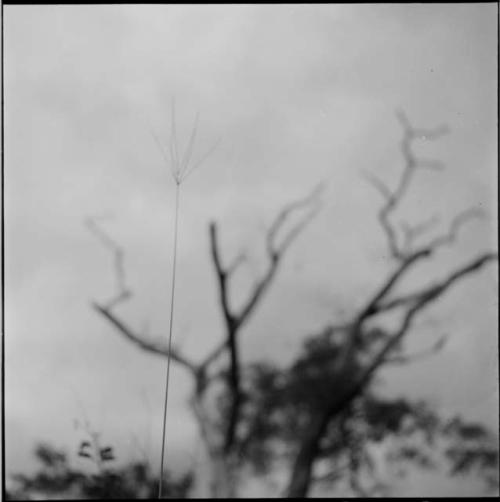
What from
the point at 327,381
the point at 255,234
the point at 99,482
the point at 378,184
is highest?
the point at 378,184

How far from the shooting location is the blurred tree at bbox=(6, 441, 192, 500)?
239cm

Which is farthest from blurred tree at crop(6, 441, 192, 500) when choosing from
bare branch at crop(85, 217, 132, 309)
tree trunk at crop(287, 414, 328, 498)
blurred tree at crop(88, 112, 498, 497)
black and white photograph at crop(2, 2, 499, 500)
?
bare branch at crop(85, 217, 132, 309)

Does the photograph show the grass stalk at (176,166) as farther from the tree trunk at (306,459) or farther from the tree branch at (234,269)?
the tree trunk at (306,459)

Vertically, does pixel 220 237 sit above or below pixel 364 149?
below

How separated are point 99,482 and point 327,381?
30.0 inches

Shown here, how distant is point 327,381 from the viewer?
8.14 feet

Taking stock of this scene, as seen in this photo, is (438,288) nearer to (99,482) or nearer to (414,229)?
(414,229)

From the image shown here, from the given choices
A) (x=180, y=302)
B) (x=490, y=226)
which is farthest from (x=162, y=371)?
(x=490, y=226)

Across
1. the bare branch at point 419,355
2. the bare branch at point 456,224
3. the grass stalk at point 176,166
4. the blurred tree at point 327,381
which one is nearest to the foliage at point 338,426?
the blurred tree at point 327,381

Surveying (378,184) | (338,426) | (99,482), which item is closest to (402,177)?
(378,184)

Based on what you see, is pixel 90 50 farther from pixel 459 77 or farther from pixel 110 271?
pixel 459 77

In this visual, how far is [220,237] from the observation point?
2455 mm

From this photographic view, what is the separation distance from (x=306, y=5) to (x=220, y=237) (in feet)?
2.50

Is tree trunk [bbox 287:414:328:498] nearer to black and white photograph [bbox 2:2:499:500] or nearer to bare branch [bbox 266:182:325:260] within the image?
black and white photograph [bbox 2:2:499:500]
